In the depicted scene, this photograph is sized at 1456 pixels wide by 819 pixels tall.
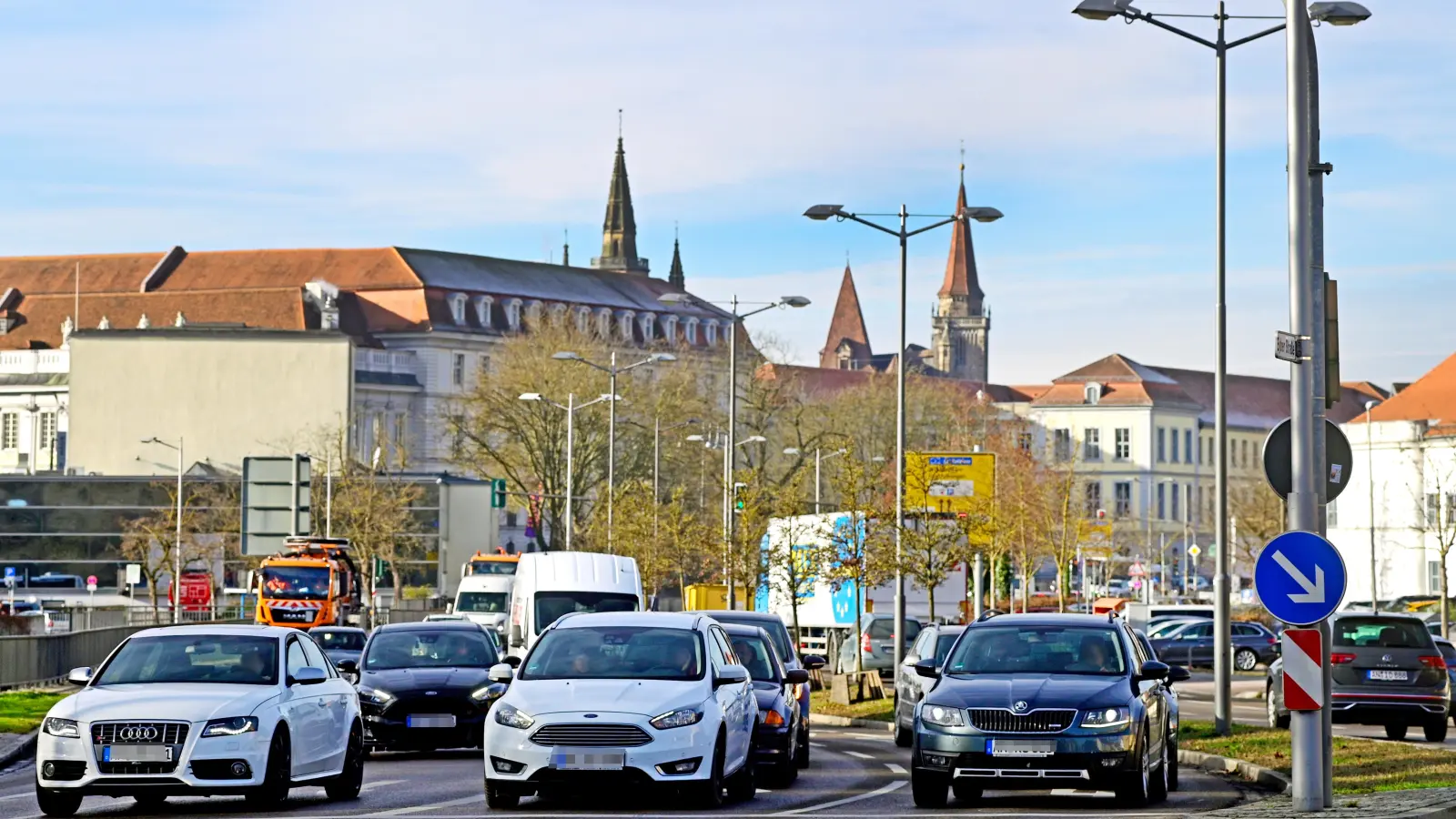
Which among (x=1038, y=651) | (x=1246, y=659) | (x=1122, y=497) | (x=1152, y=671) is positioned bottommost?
(x=1246, y=659)

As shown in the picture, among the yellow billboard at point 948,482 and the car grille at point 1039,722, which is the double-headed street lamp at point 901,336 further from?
the car grille at point 1039,722

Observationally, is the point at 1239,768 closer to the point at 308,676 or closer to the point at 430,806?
the point at 430,806

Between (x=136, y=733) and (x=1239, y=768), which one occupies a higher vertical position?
(x=136, y=733)

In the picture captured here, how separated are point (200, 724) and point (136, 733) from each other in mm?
457

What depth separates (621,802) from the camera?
749 inches

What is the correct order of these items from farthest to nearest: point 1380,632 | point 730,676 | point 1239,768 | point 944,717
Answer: point 1380,632
point 1239,768
point 730,676
point 944,717

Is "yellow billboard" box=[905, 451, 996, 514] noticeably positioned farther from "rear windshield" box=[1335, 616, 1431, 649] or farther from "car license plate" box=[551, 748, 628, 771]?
"car license plate" box=[551, 748, 628, 771]

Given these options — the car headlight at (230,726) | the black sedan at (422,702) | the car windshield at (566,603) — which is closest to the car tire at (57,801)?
the car headlight at (230,726)

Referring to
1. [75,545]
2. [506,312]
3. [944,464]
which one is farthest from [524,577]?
[506,312]

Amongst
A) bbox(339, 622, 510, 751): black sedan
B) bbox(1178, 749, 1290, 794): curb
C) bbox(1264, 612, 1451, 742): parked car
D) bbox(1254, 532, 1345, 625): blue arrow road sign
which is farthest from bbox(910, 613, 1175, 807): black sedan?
bbox(1264, 612, 1451, 742): parked car

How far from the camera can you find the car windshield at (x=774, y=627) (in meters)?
27.4

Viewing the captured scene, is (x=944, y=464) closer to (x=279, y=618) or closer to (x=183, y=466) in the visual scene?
(x=279, y=618)

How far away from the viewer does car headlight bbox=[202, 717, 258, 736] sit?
17.5 metres

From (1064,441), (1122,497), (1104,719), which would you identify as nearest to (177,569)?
(1104,719)
